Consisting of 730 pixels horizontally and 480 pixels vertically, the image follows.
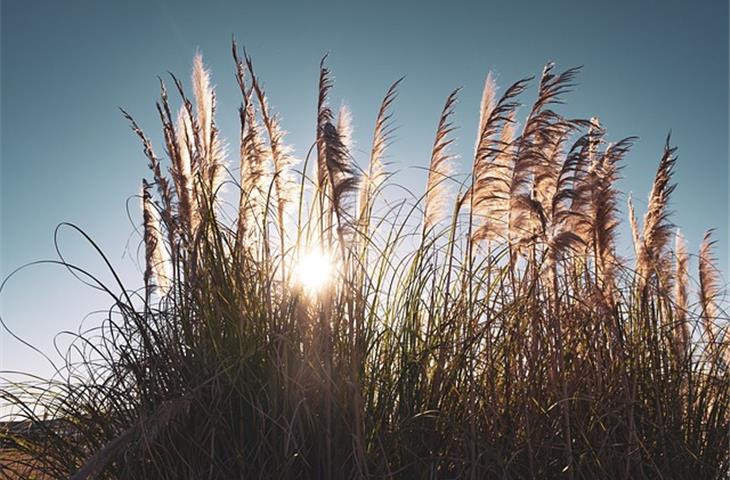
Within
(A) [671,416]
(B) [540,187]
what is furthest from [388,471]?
(B) [540,187]

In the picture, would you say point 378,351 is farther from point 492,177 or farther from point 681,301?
point 681,301

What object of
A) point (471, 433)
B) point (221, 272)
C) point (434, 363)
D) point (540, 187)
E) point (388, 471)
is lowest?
point (388, 471)

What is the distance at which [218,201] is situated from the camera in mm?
3732

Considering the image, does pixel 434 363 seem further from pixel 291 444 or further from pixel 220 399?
pixel 220 399

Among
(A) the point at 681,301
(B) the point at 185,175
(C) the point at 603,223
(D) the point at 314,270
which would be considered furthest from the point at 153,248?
(A) the point at 681,301

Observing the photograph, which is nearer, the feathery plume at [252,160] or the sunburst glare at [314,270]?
the sunburst glare at [314,270]

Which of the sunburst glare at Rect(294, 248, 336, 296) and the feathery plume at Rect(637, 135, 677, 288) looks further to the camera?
the feathery plume at Rect(637, 135, 677, 288)

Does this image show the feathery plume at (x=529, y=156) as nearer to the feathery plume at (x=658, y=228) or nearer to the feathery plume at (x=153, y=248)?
the feathery plume at (x=658, y=228)

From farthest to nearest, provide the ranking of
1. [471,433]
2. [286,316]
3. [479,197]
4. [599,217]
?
[599,217] → [479,197] → [286,316] → [471,433]

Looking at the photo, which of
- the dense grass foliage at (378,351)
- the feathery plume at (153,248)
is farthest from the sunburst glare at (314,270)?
the feathery plume at (153,248)

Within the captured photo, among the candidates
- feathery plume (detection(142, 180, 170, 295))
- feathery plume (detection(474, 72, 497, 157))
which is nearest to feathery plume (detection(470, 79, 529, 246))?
feathery plume (detection(474, 72, 497, 157))

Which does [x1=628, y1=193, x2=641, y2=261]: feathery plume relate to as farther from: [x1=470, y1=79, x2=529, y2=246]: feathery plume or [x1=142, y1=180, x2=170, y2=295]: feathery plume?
[x1=142, y1=180, x2=170, y2=295]: feathery plume

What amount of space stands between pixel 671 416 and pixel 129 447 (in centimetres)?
238

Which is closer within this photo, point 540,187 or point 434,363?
point 434,363
